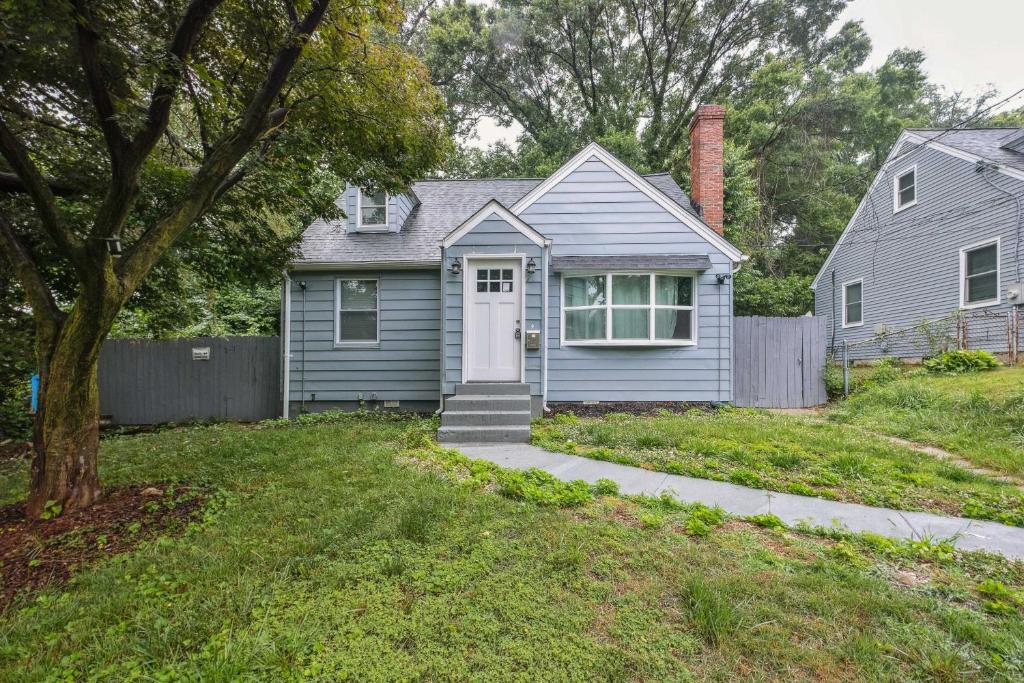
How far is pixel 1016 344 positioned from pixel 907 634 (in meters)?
10.4

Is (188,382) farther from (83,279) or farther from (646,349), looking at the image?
(646,349)

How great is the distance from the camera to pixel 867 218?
12852 mm

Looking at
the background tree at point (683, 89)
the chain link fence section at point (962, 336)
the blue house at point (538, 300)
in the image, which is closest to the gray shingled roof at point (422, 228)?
the blue house at point (538, 300)

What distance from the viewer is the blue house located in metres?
6.84

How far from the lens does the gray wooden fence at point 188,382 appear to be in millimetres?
8297

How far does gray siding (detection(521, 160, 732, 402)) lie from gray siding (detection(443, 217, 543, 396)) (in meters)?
0.98

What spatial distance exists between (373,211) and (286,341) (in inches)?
120

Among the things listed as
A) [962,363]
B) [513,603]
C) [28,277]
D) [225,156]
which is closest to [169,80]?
[225,156]

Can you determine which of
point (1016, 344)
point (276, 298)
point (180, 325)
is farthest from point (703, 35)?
point (180, 325)

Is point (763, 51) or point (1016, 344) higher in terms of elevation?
point (763, 51)

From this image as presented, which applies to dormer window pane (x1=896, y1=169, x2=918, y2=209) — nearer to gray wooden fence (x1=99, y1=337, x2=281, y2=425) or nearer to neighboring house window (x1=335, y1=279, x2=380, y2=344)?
neighboring house window (x1=335, y1=279, x2=380, y2=344)

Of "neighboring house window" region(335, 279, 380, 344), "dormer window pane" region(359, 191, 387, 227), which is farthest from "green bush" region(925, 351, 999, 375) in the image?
"dormer window pane" region(359, 191, 387, 227)

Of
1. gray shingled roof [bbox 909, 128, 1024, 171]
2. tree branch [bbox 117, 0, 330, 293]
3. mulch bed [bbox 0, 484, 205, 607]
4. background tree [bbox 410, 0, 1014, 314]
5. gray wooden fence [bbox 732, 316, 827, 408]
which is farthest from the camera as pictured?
background tree [bbox 410, 0, 1014, 314]

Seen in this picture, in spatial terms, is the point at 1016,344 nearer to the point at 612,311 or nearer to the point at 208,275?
the point at 612,311
